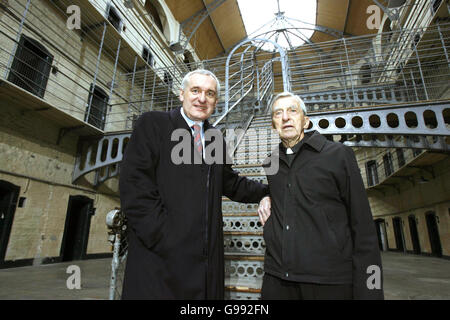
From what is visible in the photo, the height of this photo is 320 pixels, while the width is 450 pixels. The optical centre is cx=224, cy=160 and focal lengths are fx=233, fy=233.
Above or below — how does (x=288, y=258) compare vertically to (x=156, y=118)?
below

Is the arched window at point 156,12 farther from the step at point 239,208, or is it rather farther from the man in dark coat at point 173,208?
the man in dark coat at point 173,208

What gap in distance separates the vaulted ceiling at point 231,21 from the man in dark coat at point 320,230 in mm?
14611

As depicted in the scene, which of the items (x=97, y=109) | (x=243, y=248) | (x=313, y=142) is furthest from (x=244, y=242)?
(x=97, y=109)

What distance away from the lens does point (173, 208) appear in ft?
3.90

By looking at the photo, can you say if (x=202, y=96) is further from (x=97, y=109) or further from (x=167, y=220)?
(x=97, y=109)

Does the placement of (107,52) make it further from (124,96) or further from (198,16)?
(198,16)

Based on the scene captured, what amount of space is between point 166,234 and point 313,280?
0.73 m

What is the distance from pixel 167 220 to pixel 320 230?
76 centimetres

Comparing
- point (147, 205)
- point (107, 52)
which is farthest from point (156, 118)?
point (107, 52)

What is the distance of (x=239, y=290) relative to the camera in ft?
5.99

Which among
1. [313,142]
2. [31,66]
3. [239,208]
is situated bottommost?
[239,208]

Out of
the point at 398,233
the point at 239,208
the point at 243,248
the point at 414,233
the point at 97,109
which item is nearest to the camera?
the point at 243,248

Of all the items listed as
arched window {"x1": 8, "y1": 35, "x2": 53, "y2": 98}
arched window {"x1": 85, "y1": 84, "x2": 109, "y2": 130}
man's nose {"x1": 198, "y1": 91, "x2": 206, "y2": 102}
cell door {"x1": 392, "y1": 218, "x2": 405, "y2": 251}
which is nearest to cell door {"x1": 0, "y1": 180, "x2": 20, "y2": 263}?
arched window {"x1": 8, "y1": 35, "x2": 53, "y2": 98}

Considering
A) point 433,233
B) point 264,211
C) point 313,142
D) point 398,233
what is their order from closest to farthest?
1. point 313,142
2. point 264,211
3. point 433,233
4. point 398,233
